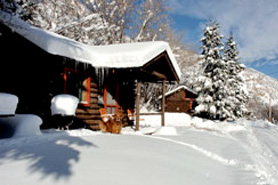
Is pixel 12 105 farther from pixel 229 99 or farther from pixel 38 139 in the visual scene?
pixel 229 99

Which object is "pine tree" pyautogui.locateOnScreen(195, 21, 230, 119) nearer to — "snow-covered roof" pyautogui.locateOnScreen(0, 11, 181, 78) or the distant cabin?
the distant cabin

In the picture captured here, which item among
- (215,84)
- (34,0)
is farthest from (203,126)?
(34,0)

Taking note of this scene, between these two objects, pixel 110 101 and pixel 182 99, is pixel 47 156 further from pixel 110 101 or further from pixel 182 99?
pixel 182 99

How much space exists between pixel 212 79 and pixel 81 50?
1518 centimetres

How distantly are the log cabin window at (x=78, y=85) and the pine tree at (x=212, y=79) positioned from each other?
44.1ft

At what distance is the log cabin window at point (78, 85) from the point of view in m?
8.28

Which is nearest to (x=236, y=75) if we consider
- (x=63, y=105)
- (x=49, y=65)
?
(x=49, y=65)

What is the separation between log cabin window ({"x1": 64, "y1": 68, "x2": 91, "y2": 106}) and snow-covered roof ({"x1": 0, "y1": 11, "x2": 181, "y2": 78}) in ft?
2.64

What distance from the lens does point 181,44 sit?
30.2m

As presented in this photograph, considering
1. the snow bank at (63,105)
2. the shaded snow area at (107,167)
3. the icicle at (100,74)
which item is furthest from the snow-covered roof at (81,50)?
the shaded snow area at (107,167)

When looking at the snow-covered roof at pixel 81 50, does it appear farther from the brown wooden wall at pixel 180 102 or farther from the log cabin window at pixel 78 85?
the brown wooden wall at pixel 180 102

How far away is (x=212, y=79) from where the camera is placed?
19844 millimetres

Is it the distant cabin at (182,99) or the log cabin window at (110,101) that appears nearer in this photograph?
the log cabin window at (110,101)

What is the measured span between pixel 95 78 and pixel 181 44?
23.2 meters
